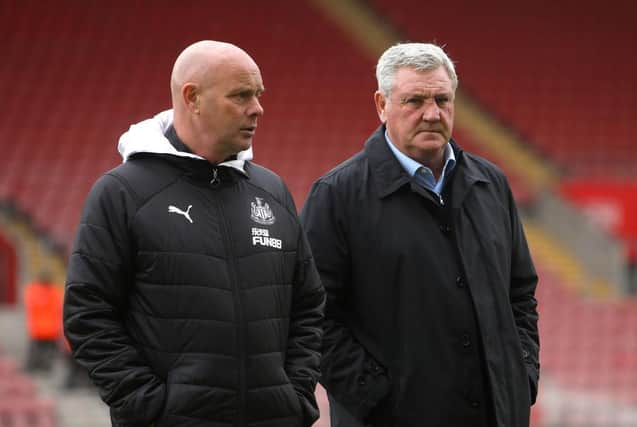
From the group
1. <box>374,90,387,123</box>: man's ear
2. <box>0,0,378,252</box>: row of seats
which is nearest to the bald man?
<box>374,90,387,123</box>: man's ear

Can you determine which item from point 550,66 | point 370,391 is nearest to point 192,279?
point 370,391

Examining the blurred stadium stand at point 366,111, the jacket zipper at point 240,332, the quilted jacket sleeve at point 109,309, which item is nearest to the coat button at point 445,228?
the jacket zipper at point 240,332

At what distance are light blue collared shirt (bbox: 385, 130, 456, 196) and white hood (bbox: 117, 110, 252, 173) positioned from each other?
537mm

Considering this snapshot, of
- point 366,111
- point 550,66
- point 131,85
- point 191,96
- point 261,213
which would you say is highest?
point 550,66

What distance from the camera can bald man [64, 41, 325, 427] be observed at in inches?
105

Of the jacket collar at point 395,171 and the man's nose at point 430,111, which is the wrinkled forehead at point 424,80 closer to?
the man's nose at point 430,111

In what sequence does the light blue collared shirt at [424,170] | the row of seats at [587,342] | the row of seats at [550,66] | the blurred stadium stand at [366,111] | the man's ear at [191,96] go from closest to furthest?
1. the man's ear at [191,96]
2. the light blue collared shirt at [424,170]
3. the row of seats at [587,342]
4. the blurred stadium stand at [366,111]
5. the row of seats at [550,66]

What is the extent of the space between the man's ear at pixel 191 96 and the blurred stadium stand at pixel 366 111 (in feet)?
21.7

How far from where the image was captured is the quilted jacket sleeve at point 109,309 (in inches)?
104

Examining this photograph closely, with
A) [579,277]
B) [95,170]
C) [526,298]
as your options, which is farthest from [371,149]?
[579,277]

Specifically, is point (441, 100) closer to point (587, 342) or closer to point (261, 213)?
point (261, 213)

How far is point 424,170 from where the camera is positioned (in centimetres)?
327

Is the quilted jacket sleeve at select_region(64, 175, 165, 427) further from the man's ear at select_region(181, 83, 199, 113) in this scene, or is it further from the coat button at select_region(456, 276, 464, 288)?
the coat button at select_region(456, 276, 464, 288)

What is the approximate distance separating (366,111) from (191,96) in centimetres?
1134
